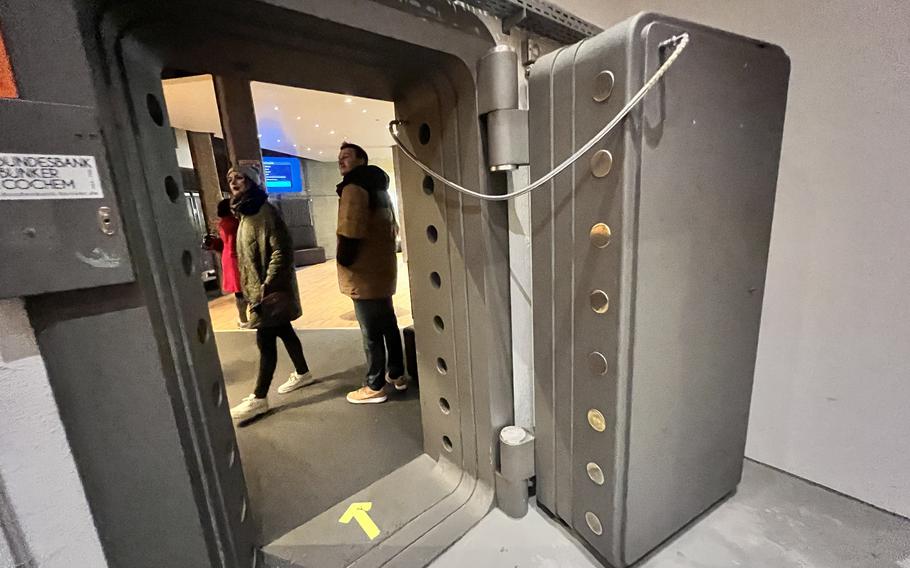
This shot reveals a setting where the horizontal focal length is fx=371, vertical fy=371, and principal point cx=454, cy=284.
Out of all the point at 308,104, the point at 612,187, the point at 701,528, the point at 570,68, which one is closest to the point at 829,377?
the point at 701,528

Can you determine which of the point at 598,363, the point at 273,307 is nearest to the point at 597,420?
the point at 598,363

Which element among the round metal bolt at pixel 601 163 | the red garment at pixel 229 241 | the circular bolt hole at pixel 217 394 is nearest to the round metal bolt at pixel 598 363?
the round metal bolt at pixel 601 163

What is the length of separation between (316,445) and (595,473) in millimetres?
1239

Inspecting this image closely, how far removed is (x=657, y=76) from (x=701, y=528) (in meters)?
1.25

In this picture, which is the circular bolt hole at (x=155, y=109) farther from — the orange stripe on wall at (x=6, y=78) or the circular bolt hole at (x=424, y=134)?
the circular bolt hole at (x=424, y=134)

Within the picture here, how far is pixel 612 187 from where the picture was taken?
795 mm

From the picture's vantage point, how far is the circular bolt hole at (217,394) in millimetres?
933

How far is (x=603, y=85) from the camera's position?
30.5 inches

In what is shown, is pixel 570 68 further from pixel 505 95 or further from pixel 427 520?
pixel 427 520

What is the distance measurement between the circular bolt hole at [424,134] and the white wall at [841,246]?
27.1 inches

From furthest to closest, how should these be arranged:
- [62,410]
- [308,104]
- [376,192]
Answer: [308,104] → [376,192] → [62,410]

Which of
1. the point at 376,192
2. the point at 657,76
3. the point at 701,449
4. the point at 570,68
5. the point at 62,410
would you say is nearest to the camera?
the point at 62,410

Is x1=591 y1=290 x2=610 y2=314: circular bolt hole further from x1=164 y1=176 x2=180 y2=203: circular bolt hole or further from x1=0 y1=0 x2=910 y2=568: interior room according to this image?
x1=164 y1=176 x2=180 y2=203: circular bolt hole

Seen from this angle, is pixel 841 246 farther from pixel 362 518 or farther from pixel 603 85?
pixel 362 518
